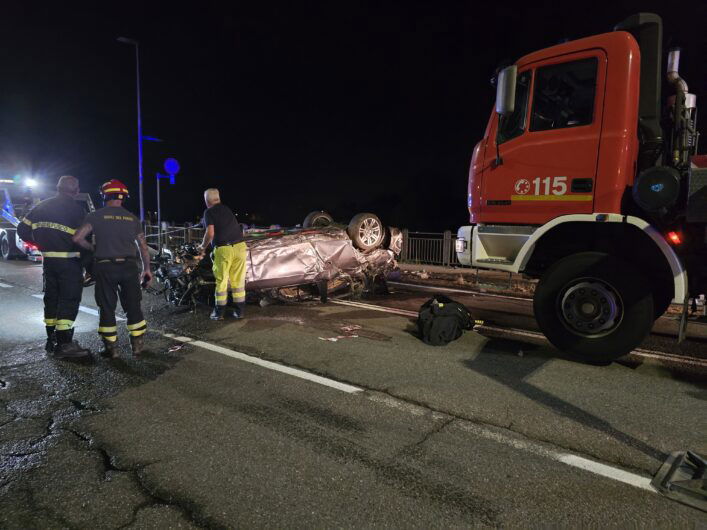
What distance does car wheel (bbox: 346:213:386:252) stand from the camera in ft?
25.9

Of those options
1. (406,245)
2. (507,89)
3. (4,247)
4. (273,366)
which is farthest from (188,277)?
(4,247)

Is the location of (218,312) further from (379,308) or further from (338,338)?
(379,308)

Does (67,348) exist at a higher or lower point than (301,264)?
lower

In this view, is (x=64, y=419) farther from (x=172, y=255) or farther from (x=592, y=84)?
(x=592, y=84)

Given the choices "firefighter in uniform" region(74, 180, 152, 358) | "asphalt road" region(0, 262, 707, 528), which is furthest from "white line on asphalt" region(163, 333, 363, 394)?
"firefighter in uniform" region(74, 180, 152, 358)

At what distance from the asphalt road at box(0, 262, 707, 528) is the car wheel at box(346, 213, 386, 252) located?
9.42ft

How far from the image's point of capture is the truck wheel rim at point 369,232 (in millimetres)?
7941

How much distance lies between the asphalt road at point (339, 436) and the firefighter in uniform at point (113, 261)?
13.7 inches

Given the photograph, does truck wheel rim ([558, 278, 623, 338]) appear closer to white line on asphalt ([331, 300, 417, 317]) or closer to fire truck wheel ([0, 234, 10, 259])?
white line on asphalt ([331, 300, 417, 317])

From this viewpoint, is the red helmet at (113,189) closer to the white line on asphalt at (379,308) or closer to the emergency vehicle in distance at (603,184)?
the white line on asphalt at (379,308)

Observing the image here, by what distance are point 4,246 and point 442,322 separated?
1533cm

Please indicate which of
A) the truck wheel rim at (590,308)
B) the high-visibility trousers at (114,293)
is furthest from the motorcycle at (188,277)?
the truck wheel rim at (590,308)

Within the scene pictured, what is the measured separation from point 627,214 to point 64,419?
5225 millimetres

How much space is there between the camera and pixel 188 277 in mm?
7207
